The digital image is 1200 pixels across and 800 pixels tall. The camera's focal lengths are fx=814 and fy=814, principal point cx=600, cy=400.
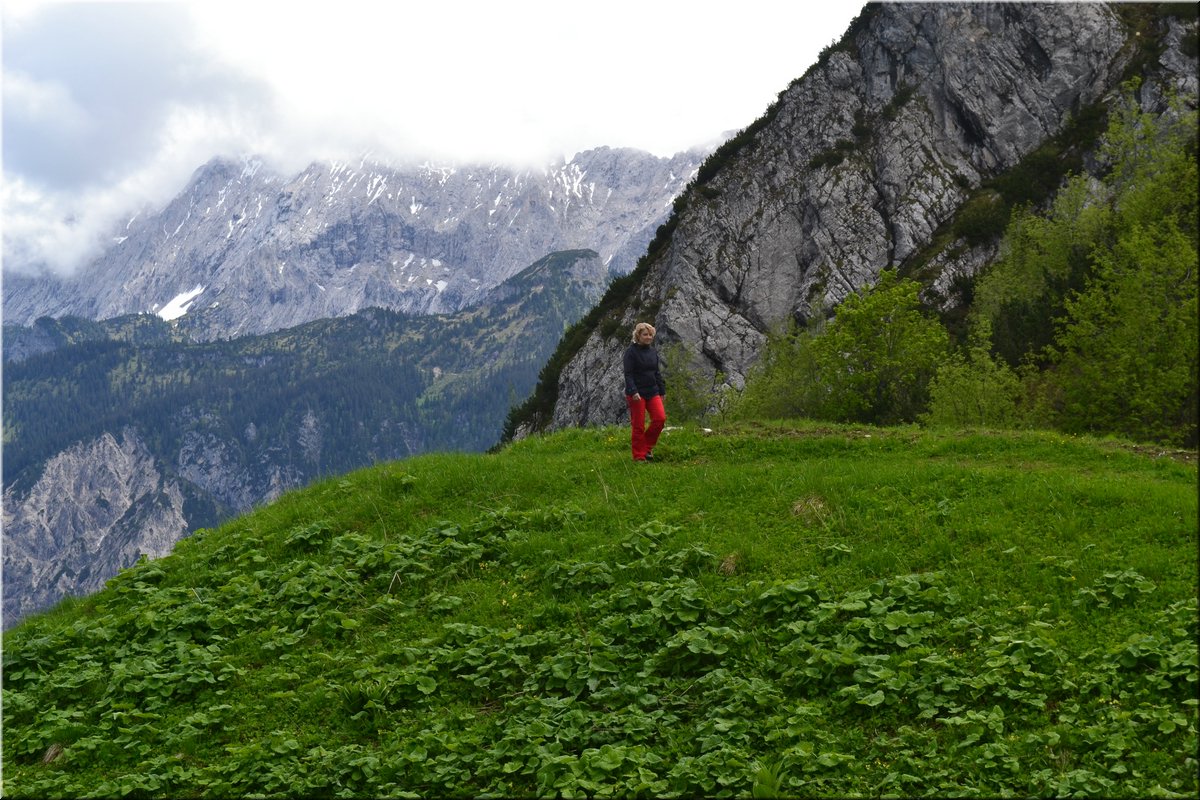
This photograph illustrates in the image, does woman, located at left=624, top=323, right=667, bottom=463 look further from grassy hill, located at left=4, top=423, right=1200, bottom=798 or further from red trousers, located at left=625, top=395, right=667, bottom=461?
grassy hill, located at left=4, top=423, right=1200, bottom=798

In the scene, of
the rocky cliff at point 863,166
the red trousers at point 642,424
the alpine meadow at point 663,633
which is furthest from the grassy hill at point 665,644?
the rocky cliff at point 863,166

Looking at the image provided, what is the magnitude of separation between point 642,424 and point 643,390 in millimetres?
881

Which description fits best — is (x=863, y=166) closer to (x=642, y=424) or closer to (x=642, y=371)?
(x=642, y=371)

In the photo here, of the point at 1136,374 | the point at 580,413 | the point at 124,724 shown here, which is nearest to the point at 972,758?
the point at 124,724

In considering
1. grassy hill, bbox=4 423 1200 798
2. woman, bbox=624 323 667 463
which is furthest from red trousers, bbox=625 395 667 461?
grassy hill, bbox=4 423 1200 798

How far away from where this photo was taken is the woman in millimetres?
20359

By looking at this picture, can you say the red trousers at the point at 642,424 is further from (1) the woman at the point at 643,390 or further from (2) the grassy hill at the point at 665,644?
(2) the grassy hill at the point at 665,644

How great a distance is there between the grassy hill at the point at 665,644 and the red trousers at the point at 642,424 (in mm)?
1907

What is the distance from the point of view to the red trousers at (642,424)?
66.8 feet

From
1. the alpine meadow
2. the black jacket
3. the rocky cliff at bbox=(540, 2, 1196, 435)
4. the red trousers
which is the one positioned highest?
the rocky cliff at bbox=(540, 2, 1196, 435)

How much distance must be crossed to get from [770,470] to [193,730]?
12239 millimetres

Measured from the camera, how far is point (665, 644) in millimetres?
11578

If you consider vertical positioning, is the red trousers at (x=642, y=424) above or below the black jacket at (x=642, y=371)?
below

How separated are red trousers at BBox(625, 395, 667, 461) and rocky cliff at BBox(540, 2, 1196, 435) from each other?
77.2 meters
